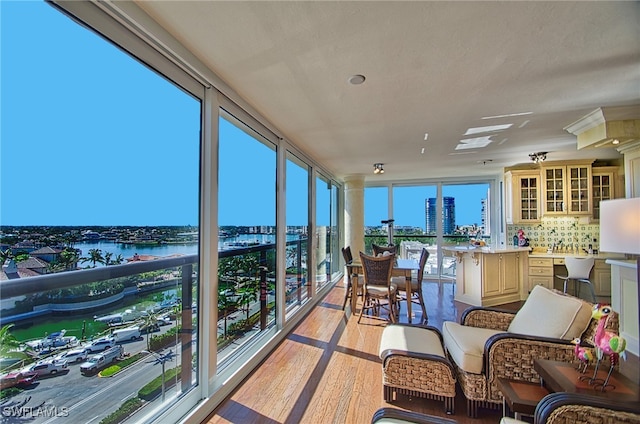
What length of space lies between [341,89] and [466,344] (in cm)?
227

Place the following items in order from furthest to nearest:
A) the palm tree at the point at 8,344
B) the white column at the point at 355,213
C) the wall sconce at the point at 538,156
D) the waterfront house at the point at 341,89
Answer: the white column at the point at 355,213 → the wall sconce at the point at 538,156 → the waterfront house at the point at 341,89 → the palm tree at the point at 8,344

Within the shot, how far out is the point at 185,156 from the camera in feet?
6.38

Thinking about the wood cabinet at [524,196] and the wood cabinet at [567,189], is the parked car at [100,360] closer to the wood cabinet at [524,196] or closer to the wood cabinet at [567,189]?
the wood cabinet at [524,196]

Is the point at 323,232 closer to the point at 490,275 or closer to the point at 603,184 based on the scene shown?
the point at 490,275

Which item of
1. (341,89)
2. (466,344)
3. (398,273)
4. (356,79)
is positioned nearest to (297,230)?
(398,273)

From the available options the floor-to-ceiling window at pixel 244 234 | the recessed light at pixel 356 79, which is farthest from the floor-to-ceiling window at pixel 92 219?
the recessed light at pixel 356 79

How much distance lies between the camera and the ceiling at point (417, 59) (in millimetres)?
1423

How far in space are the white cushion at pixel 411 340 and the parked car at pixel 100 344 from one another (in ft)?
6.06

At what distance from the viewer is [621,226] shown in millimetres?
1804

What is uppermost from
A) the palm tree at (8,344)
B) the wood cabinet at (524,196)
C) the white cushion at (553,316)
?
the wood cabinet at (524,196)

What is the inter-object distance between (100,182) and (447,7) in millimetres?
1952

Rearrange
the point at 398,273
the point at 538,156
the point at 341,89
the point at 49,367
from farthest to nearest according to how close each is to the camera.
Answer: the point at 538,156 < the point at 398,273 < the point at 341,89 < the point at 49,367

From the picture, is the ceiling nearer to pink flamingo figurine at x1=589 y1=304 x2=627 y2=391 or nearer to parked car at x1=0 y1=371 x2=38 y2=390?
pink flamingo figurine at x1=589 y1=304 x2=627 y2=391

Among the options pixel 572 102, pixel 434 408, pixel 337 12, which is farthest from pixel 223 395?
pixel 572 102
